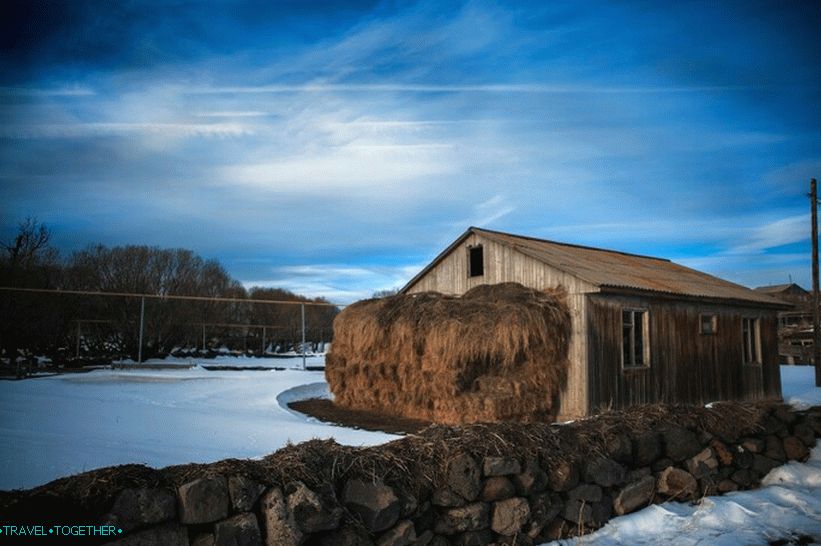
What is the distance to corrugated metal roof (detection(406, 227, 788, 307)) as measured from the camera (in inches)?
603

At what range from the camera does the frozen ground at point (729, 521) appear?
5.57m

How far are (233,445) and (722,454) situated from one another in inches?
278

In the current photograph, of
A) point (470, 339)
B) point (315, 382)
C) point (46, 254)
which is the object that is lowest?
point (315, 382)

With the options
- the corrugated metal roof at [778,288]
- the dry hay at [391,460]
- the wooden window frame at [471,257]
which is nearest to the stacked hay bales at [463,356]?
the wooden window frame at [471,257]

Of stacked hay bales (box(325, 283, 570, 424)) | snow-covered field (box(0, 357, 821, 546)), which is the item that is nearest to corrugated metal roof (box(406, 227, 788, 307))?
stacked hay bales (box(325, 283, 570, 424))

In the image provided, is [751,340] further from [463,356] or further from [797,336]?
[797,336]

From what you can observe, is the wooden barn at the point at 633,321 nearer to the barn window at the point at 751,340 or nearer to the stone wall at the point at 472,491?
the barn window at the point at 751,340

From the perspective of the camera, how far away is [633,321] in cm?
1541

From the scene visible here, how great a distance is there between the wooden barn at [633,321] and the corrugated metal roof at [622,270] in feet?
0.24

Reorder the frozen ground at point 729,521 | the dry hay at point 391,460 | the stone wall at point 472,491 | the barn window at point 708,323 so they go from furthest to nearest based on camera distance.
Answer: the barn window at point 708,323, the frozen ground at point 729,521, the stone wall at point 472,491, the dry hay at point 391,460

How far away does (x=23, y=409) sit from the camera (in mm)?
12305

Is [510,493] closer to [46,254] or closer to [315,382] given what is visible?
[315,382]

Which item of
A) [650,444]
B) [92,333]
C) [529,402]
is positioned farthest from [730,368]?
[92,333]

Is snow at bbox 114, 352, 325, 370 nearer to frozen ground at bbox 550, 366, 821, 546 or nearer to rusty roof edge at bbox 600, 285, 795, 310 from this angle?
rusty roof edge at bbox 600, 285, 795, 310
